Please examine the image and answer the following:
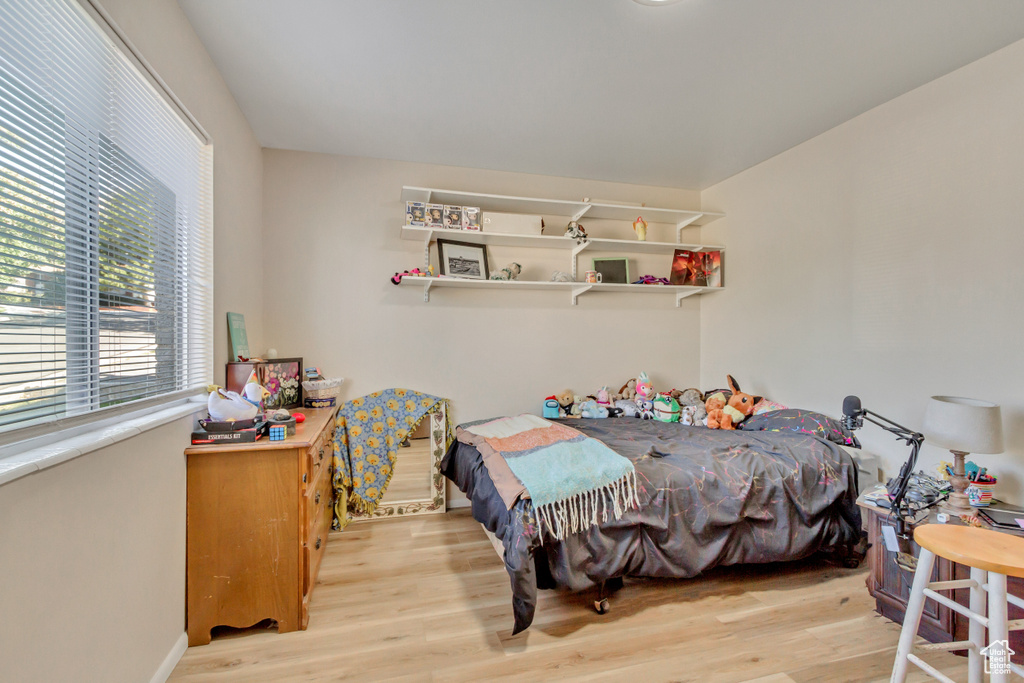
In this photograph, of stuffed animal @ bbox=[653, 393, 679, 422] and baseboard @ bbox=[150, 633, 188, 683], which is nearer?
baseboard @ bbox=[150, 633, 188, 683]

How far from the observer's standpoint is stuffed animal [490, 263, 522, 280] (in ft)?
10.6

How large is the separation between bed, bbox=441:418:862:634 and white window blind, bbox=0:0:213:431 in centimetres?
154

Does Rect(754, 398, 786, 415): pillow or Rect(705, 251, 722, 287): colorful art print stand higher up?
Rect(705, 251, 722, 287): colorful art print

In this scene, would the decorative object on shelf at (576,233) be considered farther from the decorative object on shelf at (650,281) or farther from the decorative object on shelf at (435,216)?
the decorative object on shelf at (435,216)

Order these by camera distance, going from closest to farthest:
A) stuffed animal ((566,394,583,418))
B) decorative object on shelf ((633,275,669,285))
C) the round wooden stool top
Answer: the round wooden stool top < stuffed animal ((566,394,583,418)) < decorative object on shelf ((633,275,669,285))

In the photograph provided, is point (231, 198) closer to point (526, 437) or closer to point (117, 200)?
point (117, 200)

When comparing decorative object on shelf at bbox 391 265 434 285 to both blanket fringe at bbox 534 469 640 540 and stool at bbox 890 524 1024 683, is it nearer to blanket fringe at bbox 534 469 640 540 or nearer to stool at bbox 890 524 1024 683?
blanket fringe at bbox 534 469 640 540

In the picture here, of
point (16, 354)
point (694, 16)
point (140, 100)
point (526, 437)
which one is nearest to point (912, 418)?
point (526, 437)

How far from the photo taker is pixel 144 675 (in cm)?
146

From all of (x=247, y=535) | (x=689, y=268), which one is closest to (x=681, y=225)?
(x=689, y=268)

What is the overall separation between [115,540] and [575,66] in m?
2.55

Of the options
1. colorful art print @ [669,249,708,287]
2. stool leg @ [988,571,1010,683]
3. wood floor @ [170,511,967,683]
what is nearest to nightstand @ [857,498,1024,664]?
wood floor @ [170,511,967,683]

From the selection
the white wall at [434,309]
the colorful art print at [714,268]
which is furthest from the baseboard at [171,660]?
the colorful art print at [714,268]

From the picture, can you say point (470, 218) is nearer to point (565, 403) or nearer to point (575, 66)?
point (575, 66)
